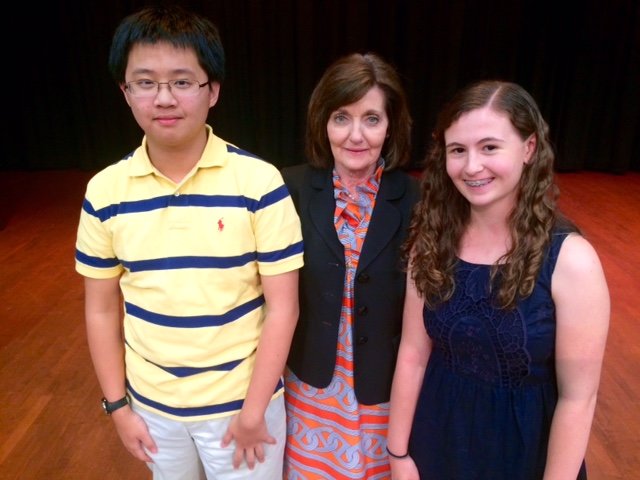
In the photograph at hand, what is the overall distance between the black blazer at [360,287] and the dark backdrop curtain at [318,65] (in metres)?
5.27

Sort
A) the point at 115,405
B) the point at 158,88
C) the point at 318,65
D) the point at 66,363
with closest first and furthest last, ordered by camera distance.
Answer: the point at 158,88
the point at 115,405
the point at 66,363
the point at 318,65

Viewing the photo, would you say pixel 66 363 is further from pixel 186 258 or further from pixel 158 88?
pixel 158 88

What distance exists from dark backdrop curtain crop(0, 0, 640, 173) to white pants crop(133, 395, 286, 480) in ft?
18.0

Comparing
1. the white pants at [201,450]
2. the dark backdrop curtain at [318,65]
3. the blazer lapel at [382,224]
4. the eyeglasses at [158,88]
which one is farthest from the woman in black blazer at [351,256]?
the dark backdrop curtain at [318,65]

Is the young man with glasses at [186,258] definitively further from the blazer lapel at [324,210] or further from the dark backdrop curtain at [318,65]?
the dark backdrop curtain at [318,65]

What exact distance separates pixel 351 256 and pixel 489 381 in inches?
16.4

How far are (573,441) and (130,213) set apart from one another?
0.98m

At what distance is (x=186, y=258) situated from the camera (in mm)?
1121

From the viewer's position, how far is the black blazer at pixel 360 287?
1.32m

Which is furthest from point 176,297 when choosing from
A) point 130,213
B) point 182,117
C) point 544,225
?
point 544,225

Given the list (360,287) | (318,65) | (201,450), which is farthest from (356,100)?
(318,65)

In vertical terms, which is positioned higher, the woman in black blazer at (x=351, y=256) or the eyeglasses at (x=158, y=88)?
the eyeglasses at (x=158, y=88)

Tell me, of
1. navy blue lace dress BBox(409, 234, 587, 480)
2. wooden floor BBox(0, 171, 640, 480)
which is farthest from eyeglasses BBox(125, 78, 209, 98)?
wooden floor BBox(0, 171, 640, 480)

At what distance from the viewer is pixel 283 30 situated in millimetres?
6172
